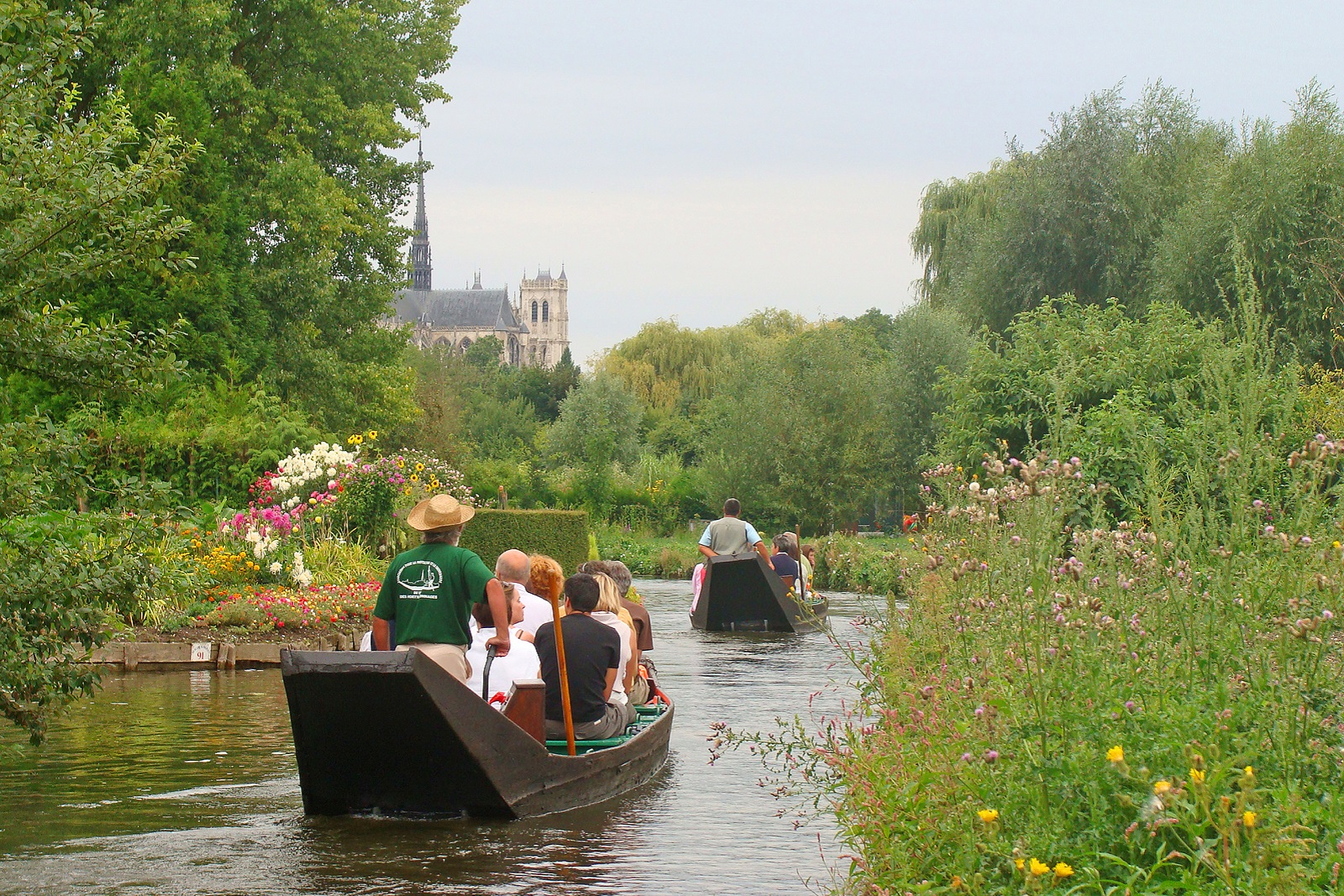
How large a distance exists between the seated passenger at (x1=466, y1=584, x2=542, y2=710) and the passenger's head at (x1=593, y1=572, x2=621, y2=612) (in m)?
0.76

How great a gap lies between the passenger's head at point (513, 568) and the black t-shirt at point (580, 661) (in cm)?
64

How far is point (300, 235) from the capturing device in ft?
90.8

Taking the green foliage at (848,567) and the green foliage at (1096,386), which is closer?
the green foliage at (1096,386)

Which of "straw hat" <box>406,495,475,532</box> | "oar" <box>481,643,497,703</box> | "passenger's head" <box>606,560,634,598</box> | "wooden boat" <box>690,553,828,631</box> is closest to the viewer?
"straw hat" <box>406,495,475,532</box>

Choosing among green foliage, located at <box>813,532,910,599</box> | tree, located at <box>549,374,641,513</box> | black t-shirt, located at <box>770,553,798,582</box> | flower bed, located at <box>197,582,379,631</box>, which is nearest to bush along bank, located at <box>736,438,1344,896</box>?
flower bed, located at <box>197,582,379,631</box>

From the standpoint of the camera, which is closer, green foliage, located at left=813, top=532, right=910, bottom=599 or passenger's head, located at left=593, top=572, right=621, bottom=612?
passenger's head, located at left=593, top=572, right=621, bottom=612

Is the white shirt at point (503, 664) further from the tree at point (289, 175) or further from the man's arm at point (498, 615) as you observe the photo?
the tree at point (289, 175)

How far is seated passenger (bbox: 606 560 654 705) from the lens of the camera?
1045cm

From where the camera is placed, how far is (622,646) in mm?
9328

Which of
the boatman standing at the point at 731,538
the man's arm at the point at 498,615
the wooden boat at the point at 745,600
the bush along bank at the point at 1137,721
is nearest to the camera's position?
the bush along bank at the point at 1137,721

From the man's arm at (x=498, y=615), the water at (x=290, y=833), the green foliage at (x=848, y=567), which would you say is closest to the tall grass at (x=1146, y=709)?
the water at (x=290, y=833)

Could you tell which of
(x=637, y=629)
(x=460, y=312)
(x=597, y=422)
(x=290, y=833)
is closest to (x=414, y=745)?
(x=290, y=833)

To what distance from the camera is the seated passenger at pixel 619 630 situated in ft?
30.4

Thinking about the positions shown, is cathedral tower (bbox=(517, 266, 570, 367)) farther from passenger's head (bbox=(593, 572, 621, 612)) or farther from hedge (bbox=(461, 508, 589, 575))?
passenger's head (bbox=(593, 572, 621, 612))
